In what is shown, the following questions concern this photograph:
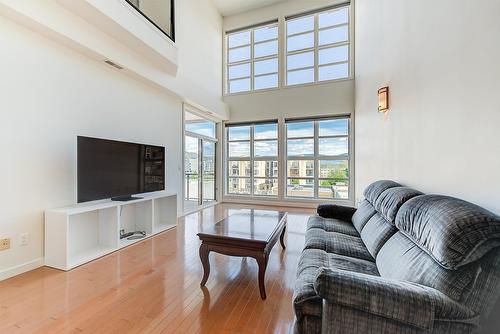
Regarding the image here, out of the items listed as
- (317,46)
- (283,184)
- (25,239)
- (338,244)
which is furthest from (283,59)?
(25,239)

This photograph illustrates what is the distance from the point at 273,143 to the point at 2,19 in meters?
5.44

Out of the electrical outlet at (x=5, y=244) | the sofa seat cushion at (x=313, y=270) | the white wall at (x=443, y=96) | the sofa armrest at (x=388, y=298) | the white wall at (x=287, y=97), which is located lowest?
the electrical outlet at (x=5, y=244)

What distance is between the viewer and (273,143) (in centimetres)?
667

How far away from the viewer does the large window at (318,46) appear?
6055 millimetres

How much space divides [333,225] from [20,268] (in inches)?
133

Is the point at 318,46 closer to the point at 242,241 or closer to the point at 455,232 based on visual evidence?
the point at 242,241

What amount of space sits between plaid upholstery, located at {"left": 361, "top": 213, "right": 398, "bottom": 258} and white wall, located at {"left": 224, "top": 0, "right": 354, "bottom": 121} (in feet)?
14.4

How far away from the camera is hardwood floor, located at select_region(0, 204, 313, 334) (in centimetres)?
167

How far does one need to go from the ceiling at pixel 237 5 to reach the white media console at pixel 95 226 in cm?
546

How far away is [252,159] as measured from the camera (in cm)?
688

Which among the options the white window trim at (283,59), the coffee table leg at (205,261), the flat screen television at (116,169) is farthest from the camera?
the white window trim at (283,59)

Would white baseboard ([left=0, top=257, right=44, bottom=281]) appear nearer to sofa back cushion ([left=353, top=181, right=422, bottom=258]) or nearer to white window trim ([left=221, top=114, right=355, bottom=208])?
sofa back cushion ([left=353, top=181, right=422, bottom=258])

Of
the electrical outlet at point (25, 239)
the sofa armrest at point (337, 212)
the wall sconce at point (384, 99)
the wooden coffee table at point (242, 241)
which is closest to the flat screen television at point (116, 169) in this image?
the electrical outlet at point (25, 239)

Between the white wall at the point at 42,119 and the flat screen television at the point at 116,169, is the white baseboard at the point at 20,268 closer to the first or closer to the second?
the white wall at the point at 42,119
